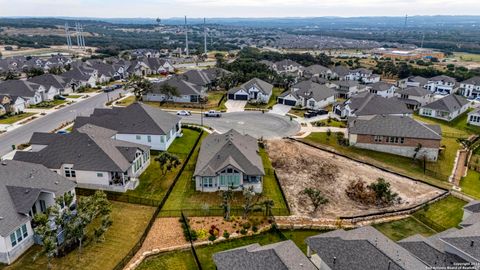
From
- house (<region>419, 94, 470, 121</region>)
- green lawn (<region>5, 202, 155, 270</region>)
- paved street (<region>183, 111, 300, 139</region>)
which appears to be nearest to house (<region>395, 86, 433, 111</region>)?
house (<region>419, 94, 470, 121</region>)

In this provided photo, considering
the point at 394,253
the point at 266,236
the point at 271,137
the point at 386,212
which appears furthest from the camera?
the point at 271,137

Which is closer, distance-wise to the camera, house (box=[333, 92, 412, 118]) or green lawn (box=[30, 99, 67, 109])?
house (box=[333, 92, 412, 118])

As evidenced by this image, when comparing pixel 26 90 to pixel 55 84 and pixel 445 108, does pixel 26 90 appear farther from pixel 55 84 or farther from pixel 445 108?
pixel 445 108

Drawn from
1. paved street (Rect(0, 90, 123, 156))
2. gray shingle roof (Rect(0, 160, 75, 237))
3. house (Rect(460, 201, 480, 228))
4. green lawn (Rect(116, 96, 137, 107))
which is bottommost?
house (Rect(460, 201, 480, 228))

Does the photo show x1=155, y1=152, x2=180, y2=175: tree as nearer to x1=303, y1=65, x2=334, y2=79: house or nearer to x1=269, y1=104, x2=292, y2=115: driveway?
x1=269, y1=104, x2=292, y2=115: driveway

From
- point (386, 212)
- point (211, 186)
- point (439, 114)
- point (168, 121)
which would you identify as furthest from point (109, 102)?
point (439, 114)

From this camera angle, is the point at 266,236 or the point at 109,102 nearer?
the point at 266,236

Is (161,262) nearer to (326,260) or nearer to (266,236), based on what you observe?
(266,236)
